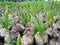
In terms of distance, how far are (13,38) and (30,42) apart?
79 millimetres

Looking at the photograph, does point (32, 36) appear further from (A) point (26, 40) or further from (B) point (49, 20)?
(B) point (49, 20)

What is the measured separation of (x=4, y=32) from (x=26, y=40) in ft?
0.43

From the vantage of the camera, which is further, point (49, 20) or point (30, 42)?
point (49, 20)

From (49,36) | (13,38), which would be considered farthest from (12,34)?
(49,36)

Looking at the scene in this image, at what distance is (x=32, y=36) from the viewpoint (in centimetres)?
55

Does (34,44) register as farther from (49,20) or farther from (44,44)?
(49,20)

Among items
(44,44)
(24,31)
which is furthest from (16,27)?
(44,44)

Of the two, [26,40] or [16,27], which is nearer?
[26,40]

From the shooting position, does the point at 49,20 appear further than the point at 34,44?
Yes

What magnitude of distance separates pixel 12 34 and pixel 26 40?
90mm

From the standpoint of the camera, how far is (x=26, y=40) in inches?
20.1

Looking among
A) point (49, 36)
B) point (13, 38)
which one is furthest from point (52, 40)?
point (13, 38)

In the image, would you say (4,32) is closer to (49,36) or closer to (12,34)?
(12,34)

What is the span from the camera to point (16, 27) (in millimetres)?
615
